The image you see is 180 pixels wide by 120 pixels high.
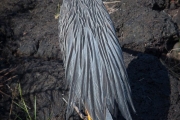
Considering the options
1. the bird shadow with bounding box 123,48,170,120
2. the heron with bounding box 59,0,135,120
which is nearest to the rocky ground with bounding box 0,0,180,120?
the bird shadow with bounding box 123,48,170,120

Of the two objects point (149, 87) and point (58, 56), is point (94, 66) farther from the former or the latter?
point (58, 56)

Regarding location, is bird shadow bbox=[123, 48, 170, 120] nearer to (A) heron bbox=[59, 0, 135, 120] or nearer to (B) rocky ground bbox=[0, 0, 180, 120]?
(B) rocky ground bbox=[0, 0, 180, 120]

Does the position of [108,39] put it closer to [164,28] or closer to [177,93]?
[177,93]

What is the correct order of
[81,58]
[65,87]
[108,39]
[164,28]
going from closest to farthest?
1. [81,58]
2. [108,39]
3. [65,87]
4. [164,28]

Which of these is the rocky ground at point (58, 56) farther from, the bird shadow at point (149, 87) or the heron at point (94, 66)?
the heron at point (94, 66)

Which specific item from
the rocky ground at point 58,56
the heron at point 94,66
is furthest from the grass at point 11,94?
the heron at point 94,66

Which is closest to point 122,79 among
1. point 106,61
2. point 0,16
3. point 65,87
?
point 106,61
